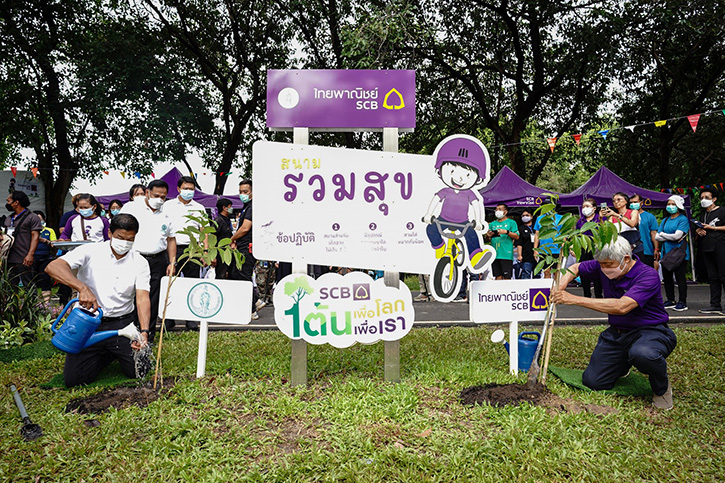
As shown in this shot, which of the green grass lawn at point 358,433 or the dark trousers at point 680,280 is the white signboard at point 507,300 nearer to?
the green grass lawn at point 358,433

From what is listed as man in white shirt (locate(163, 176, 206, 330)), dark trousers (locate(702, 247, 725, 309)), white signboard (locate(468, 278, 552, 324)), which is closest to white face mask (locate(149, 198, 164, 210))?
man in white shirt (locate(163, 176, 206, 330))

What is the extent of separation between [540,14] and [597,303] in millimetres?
12955

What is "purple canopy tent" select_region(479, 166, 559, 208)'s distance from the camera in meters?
11.6

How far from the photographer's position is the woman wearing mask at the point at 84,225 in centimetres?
696

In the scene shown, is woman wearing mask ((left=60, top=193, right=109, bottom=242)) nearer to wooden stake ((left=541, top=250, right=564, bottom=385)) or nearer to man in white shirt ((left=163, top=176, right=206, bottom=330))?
man in white shirt ((left=163, top=176, right=206, bottom=330))

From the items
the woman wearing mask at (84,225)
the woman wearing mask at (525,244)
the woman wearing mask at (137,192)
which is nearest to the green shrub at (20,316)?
the woman wearing mask at (84,225)

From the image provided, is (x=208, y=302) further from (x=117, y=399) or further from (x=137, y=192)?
(x=137, y=192)

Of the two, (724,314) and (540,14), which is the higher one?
(540,14)

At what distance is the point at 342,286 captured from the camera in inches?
157

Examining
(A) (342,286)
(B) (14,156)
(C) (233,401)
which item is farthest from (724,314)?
(B) (14,156)

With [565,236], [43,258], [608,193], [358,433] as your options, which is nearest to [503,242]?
[608,193]

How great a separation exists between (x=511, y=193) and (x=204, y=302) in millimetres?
9511

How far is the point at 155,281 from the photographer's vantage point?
17.7 ft

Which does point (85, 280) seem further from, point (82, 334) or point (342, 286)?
point (342, 286)
